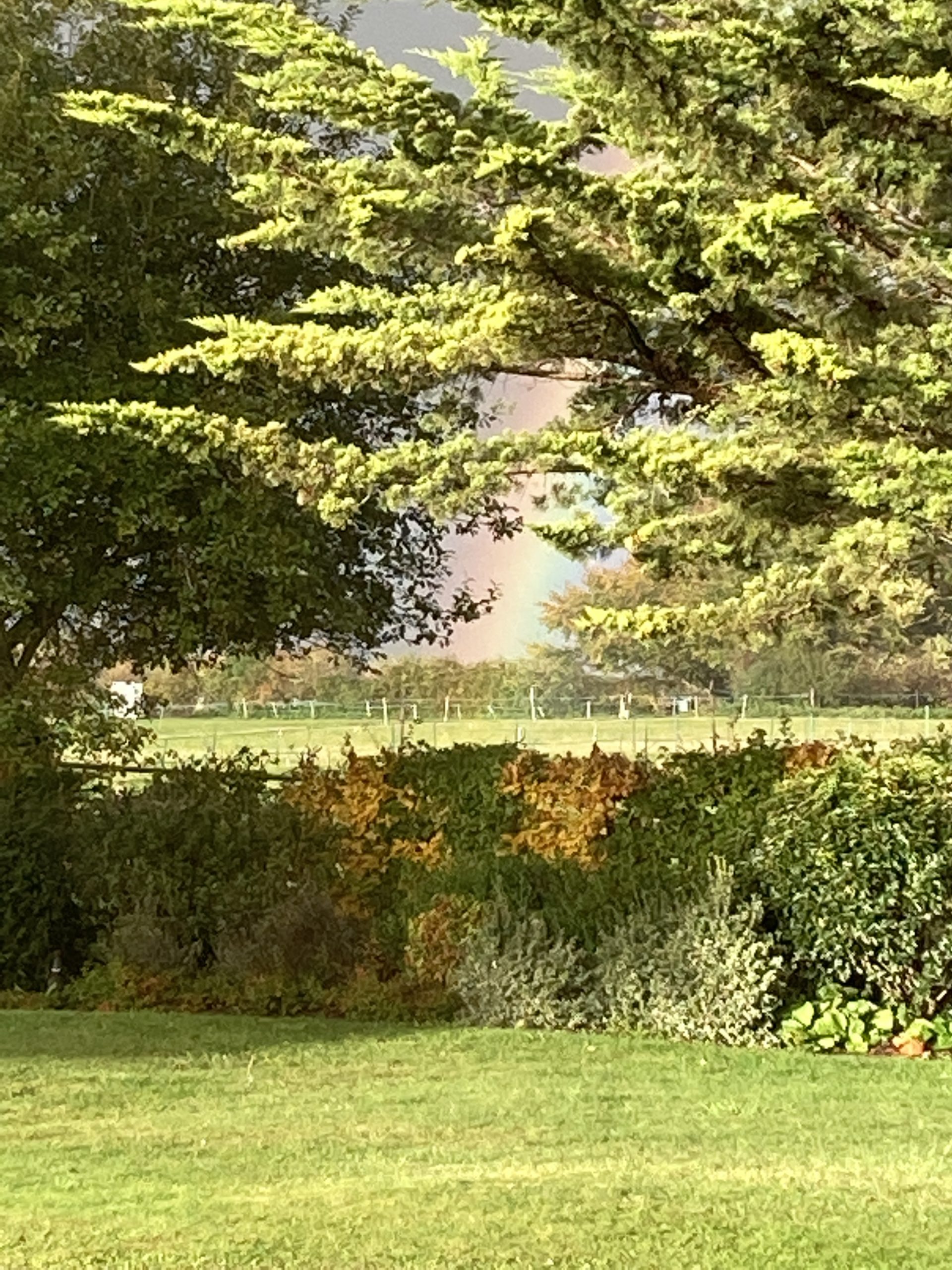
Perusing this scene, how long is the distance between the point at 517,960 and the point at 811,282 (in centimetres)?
479

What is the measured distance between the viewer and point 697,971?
36.7ft

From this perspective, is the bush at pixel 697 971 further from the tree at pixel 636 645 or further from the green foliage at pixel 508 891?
the tree at pixel 636 645

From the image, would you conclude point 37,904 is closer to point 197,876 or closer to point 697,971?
point 197,876

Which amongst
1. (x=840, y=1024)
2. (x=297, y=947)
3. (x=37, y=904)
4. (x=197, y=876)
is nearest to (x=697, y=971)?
(x=840, y=1024)

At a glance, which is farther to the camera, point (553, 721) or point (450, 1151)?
point (553, 721)

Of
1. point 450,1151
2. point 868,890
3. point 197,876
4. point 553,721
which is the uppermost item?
point 553,721

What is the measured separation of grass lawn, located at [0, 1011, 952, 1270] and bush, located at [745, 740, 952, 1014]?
2.45ft

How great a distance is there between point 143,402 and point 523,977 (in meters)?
8.81

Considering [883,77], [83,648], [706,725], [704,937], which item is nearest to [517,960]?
[704,937]

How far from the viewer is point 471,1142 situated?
7895 millimetres

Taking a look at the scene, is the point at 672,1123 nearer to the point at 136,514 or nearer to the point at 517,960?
the point at 517,960

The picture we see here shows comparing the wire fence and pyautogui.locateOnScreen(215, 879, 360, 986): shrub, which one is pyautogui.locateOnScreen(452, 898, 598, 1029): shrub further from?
the wire fence

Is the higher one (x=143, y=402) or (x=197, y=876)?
(x=143, y=402)

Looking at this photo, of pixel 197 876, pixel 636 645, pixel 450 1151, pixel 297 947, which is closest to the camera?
pixel 450 1151
